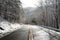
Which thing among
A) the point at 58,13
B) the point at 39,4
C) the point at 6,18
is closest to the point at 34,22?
the point at 39,4

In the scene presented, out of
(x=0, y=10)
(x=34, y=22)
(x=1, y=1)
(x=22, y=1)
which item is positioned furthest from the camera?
(x=34, y=22)

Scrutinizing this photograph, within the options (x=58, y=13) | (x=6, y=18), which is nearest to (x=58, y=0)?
(x=58, y=13)

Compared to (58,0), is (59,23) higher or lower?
lower

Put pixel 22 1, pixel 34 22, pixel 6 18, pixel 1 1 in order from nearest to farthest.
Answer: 1. pixel 1 1
2. pixel 6 18
3. pixel 22 1
4. pixel 34 22

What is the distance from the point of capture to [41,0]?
50.5 m

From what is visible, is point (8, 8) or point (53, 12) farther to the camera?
point (53, 12)

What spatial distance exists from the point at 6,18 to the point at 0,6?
1410 cm

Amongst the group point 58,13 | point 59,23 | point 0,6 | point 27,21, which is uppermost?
point 0,6

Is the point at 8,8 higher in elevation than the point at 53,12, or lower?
higher

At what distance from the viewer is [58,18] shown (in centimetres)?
3066

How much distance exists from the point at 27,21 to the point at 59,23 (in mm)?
125198

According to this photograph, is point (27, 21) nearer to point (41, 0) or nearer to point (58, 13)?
point (41, 0)

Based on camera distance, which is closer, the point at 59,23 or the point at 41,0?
the point at 59,23

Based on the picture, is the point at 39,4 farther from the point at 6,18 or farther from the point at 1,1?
the point at 1,1
